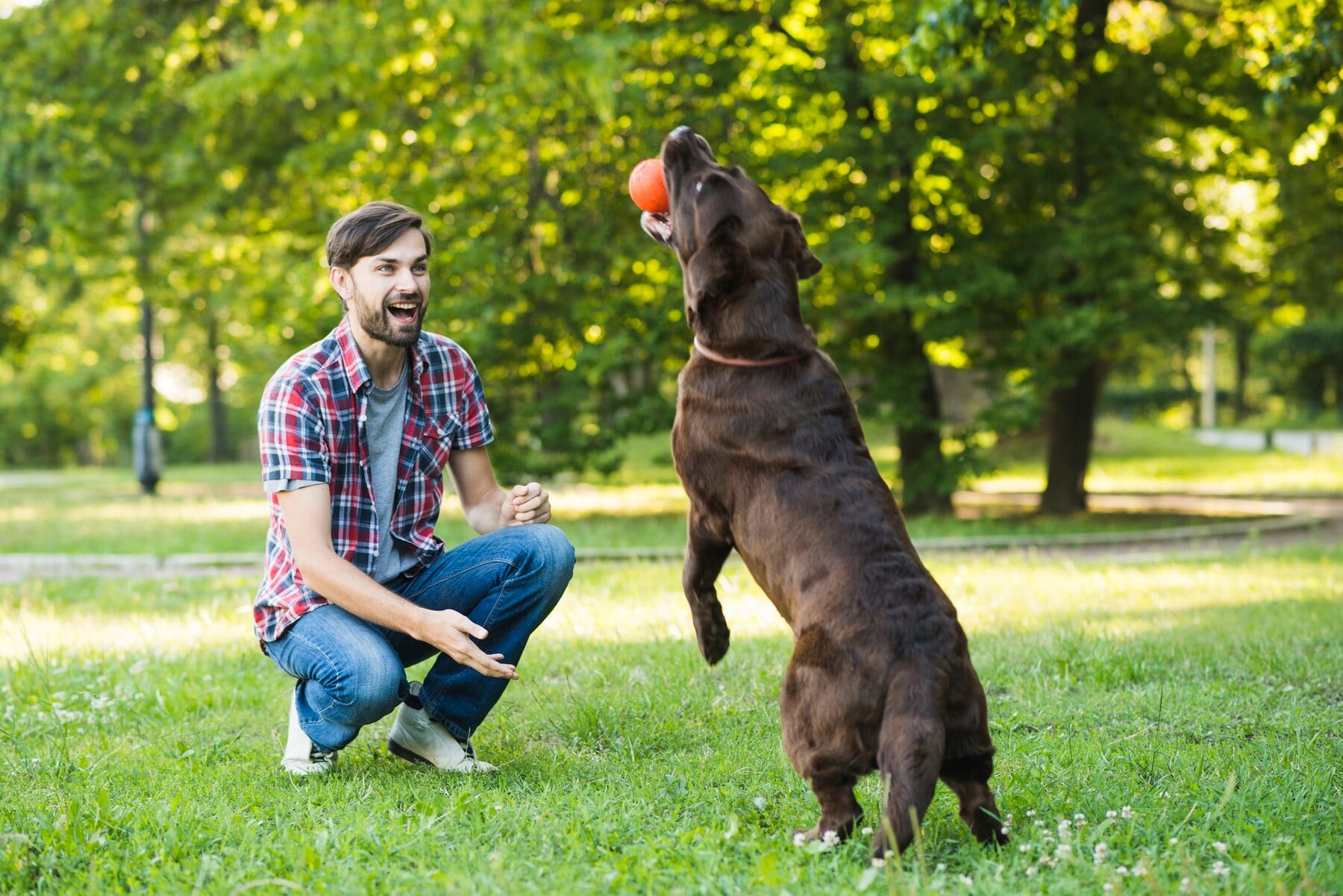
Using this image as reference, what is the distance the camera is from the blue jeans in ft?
12.8

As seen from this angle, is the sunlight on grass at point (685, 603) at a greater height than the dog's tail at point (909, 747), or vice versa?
the dog's tail at point (909, 747)

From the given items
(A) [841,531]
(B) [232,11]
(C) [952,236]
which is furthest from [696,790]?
(B) [232,11]

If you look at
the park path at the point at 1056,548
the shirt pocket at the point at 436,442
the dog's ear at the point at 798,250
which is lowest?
the park path at the point at 1056,548

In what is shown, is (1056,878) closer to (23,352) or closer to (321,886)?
(321,886)

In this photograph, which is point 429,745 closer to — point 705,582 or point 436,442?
point 436,442

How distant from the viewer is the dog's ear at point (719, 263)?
3432 millimetres

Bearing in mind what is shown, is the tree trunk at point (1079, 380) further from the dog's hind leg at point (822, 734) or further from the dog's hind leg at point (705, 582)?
the dog's hind leg at point (822, 734)

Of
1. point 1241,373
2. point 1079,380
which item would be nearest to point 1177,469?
point 1079,380

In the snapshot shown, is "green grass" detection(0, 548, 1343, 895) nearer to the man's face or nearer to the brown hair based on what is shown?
the man's face

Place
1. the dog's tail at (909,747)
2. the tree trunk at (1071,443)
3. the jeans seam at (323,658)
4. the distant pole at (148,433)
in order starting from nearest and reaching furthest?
the dog's tail at (909,747), the jeans seam at (323,658), the tree trunk at (1071,443), the distant pole at (148,433)

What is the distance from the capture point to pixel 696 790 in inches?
147

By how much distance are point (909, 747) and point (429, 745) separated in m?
1.91

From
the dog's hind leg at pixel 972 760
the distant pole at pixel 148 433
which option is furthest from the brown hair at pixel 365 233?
the distant pole at pixel 148 433

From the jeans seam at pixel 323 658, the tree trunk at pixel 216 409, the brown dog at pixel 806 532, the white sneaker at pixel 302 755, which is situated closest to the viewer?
the brown dog at pixel 806 532
